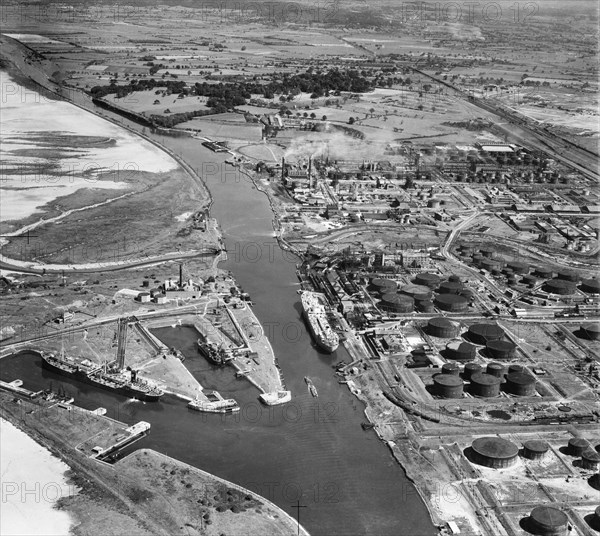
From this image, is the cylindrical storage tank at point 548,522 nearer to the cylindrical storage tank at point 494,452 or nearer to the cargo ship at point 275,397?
the cylindrical storage tank at point 494,452

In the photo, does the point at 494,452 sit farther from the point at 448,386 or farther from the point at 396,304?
the point at 396,304

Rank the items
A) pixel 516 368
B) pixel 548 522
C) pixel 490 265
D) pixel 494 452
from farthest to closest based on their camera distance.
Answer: pixel 490 265 < pixel 516 368 < pixel 494 452 < pixel 548 522

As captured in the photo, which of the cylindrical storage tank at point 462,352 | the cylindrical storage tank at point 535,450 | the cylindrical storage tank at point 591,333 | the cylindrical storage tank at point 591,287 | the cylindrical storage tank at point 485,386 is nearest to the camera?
the cylindrical storage tank at point 535,450

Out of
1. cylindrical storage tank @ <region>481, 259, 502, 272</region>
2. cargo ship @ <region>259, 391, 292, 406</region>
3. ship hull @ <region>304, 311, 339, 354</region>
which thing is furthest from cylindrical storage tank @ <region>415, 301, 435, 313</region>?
cargo ship @ <region>259, 391, 292, 406</region>

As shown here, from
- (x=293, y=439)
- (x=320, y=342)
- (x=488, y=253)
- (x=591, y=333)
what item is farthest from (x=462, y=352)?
(x=488, y=253)

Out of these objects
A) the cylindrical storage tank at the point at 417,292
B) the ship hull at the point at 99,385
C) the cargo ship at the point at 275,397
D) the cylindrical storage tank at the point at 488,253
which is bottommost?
the ship hull at the point at 99,385

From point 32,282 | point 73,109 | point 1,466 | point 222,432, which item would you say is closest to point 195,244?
point 32,282

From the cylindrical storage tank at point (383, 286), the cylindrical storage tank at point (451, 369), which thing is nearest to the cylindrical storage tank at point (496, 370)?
the cylindrical storage tank at point (451, 369)

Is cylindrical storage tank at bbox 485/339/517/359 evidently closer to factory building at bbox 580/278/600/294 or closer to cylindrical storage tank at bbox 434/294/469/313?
cylindrical storage tank at bbox 434/294/469/313
